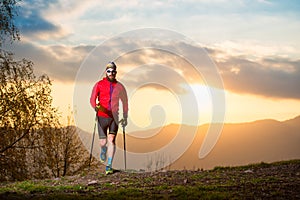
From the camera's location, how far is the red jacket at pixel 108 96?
1716cm

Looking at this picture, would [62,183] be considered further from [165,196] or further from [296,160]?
[296,160]

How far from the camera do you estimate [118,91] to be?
17281mm

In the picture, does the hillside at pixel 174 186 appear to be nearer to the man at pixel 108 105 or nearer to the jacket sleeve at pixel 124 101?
the man at pixel 108 105

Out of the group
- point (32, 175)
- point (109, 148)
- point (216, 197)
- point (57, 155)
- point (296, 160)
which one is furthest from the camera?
point (57, 155)

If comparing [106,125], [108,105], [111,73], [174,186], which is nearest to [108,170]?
[106,125]

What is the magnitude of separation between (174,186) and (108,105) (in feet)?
16.4

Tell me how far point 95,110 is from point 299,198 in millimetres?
8487

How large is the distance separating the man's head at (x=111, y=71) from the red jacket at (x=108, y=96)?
0.17 m

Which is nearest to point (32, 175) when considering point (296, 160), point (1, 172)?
point (1, 172)

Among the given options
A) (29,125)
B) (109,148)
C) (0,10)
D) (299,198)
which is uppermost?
(0,10)

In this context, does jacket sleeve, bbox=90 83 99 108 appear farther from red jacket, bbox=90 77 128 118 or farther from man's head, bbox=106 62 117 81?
man's head, bbox=106 62 117 81

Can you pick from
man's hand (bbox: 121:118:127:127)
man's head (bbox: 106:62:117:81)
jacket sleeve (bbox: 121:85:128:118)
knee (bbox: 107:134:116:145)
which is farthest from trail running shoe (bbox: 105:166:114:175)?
man's head (bbox: 106:62:117:81)

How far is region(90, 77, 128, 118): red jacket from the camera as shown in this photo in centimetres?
1716

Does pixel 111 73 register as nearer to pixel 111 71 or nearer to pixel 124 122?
pixel 111 71
